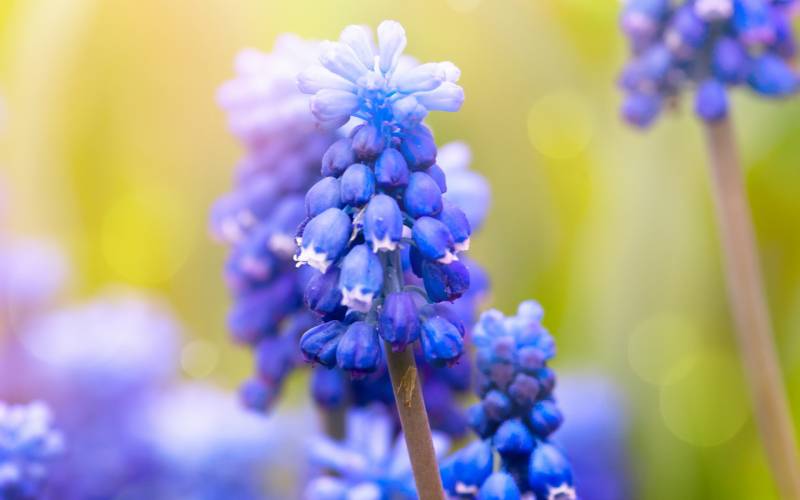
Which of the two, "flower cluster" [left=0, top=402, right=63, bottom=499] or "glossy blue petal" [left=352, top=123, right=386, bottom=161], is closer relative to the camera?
"glossy blue petal" [left=352, top=123, right=386, bottom=161]

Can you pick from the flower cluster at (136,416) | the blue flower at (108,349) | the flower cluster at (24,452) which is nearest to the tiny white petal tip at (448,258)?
the flower cluster at (24,452)

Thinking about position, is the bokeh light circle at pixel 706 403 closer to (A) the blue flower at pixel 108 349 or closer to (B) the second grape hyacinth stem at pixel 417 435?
(A) the blue flower at pixel 108 349

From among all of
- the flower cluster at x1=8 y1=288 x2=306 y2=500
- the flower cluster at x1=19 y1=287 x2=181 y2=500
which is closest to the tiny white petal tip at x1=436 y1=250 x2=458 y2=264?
the flower cluster at x1=8 y1=288 x2=306 y2=500

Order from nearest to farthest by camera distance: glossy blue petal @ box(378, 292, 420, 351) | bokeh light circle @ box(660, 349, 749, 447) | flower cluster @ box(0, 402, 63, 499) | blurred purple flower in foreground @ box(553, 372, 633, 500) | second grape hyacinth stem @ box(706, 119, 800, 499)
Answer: glossy blue petal @ box(378, 292, 420, 351) < flower cluster @ box(0, 402, 63, 499) < second grape hyacinth stem @ box(706, 119, 800, 499) < blurred purple flower in foreground @ box(553, 372, 633, 500) < bokeh light circle @ box(660, 349, 749, 447)

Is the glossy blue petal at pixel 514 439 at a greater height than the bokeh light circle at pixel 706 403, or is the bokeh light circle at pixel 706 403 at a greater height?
the bokeh light circle at pixel 706 403

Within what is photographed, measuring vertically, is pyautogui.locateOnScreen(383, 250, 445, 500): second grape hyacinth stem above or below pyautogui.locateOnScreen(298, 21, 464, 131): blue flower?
below

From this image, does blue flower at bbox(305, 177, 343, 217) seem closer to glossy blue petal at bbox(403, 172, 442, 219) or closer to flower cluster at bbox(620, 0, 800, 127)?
glossy blue petal at bbox(403, 172, 442, 219)

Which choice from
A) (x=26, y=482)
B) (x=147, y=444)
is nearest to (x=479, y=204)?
(x=26, y=482)

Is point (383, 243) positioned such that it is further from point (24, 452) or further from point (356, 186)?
point (24, 452)
